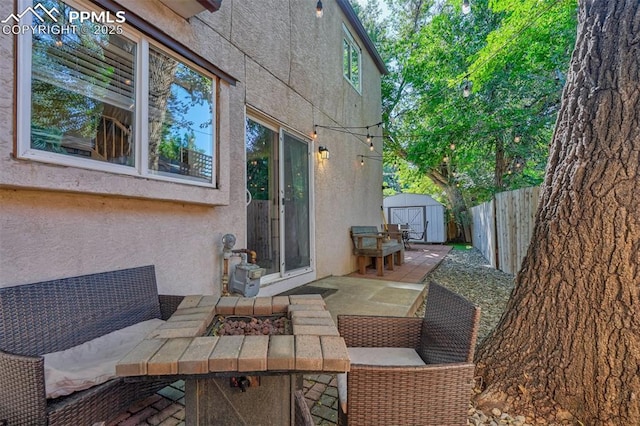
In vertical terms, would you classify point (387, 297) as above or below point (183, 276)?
below

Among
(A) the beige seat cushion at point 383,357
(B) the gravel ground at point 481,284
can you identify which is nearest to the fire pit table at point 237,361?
(A) the beige seat cushion at point 383,357

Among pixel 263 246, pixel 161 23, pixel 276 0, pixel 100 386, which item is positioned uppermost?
pixel 276 0

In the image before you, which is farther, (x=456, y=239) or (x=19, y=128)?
(x=456, y=239)

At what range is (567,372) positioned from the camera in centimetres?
177

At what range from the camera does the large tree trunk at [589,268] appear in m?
1.67

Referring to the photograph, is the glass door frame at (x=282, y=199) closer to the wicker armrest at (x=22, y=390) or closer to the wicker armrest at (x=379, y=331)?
the wicker armrest at (x=379, y=331)

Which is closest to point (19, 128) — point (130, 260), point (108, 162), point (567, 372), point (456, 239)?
point (108, 162)

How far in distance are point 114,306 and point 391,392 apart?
5.87ft

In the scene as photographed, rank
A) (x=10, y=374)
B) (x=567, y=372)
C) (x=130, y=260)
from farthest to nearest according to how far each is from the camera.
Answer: (x=130, y=260), (x=567, y=372), (x=10, y=374)

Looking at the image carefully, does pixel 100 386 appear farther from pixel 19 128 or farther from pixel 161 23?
pixel 161 23

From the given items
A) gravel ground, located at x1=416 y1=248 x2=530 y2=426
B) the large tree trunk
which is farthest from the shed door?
the large tree trunk

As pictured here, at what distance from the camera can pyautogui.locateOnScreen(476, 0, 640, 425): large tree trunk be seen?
1.67 metres

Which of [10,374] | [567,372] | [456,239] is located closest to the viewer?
[10,374]

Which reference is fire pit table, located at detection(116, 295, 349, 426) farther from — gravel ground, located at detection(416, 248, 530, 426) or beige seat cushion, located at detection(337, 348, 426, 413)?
gravel ground, located at detection(416, 248, 530, 426)
